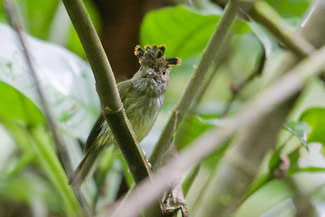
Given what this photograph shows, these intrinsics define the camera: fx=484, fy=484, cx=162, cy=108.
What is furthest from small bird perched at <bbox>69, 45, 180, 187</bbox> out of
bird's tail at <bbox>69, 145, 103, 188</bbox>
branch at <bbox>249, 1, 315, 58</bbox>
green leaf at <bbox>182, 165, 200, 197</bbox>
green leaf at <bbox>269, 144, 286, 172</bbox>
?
branch at <bbox>249, 1, 315, 58</bbox>

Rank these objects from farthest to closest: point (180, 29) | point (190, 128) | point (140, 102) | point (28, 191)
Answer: point (140, 102) → point (28, 191) → point (180, 29) → point (190, 128)

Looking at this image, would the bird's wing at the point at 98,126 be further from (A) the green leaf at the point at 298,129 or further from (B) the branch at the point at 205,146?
(B) the branch at the point at 205,146

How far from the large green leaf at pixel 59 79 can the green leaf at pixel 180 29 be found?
1.06 ft

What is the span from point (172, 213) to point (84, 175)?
911 millimetres

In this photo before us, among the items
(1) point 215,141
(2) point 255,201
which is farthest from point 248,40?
(1) point 215,141

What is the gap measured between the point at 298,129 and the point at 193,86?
1.11 feet

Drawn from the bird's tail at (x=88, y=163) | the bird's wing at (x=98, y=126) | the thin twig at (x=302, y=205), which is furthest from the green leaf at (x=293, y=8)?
the bird's tail at (x=88, y=163)

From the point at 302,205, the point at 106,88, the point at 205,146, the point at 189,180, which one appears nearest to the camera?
the point at 205,146

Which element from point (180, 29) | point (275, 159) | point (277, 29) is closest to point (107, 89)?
point (277, 29)

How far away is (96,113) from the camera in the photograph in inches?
74.4

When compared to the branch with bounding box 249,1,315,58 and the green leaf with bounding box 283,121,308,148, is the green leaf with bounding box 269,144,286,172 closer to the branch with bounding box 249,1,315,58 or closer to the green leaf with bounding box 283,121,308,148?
the green leaf with bounding box 283,121,308,148

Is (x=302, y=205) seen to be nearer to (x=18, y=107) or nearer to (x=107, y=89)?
(x=107, y=89)

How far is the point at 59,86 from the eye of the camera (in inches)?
69.7

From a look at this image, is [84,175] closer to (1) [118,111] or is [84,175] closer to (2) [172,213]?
(2) [172,213]
